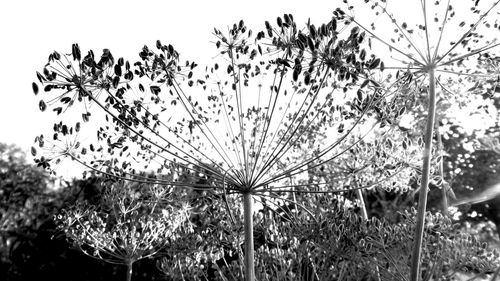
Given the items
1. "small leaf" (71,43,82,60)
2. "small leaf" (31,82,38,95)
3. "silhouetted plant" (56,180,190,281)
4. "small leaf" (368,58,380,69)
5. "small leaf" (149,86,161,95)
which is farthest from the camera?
"silhouetted plant" (56,180,190,281)

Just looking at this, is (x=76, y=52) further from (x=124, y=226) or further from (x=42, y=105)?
(x=124, y=226)

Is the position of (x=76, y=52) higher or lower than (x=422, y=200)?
higher

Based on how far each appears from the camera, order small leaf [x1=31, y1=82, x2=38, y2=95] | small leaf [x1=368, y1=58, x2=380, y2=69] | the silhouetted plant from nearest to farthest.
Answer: small leaf [x1=31, y1=82, x2=38, y2=95] → small leaf [x1=368, y1=58, x2=380, y2=69] → the silhouetted plant

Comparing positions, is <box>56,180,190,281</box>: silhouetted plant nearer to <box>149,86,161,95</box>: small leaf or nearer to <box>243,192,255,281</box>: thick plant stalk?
<box>149,86,161,95</box>: small leaf

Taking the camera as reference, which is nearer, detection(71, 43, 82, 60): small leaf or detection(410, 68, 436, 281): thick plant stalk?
detection(71, 43, 82, 60): small leaf

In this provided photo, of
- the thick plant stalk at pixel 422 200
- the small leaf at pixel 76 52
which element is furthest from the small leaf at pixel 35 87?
the thick plant stalk at pixel 422 200

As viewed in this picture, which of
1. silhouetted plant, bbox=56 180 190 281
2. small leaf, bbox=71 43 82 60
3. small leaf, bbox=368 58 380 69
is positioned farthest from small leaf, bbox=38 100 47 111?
silhouetted plant, bbox=56 180 190 281

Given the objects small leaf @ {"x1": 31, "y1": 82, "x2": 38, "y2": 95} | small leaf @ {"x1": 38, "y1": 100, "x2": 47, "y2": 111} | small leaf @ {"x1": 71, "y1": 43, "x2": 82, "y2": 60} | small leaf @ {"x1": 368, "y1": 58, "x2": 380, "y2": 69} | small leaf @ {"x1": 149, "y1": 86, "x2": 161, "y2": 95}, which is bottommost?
small leaf @ {"x1": 38, "y1": 100, "x2": 47, "y2": 111}

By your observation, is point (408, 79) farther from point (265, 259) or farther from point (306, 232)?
point (265, 259)

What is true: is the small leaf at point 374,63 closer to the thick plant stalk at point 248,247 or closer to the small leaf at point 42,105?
the thick plant stalk at point 248,247

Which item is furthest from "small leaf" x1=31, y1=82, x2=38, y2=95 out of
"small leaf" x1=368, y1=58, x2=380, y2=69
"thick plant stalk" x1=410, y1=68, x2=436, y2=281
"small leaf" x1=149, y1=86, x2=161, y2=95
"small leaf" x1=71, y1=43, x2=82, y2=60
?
"thick plant stalk" x1=410, y1=68, x2=436, y2=281

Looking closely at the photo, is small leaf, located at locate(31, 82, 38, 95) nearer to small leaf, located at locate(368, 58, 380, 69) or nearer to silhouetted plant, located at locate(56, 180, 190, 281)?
small leaf, located at locate(368, 58, 380, 69)

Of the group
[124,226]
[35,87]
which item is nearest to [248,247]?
[35,87]

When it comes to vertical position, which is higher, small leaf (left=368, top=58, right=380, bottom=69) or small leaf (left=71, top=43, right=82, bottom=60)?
small leaf (left=71, top=43, right=82, bottom=60)
